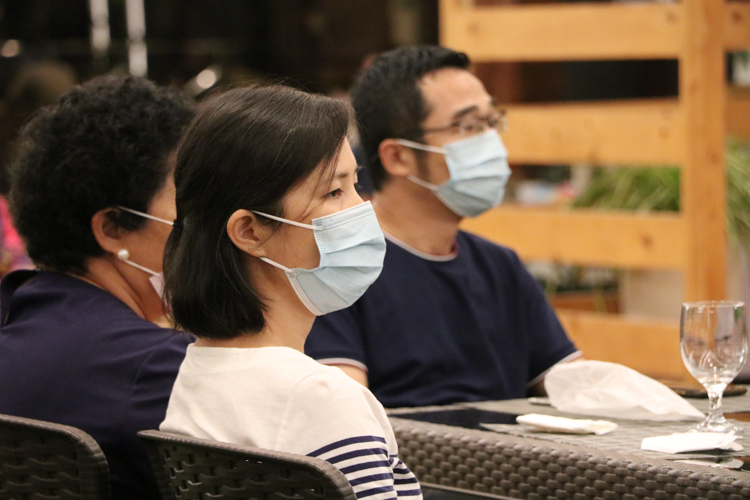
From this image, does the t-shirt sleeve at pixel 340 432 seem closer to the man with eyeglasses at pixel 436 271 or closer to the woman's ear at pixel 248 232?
the woman's ear at pixel 248 232

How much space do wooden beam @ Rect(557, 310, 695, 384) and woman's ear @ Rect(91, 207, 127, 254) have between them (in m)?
2.05

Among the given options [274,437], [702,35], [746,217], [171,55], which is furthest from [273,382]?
[171,55]

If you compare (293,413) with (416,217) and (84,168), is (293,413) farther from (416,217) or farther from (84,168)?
(416,217)

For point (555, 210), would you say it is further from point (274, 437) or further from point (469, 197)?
point (274, 437)

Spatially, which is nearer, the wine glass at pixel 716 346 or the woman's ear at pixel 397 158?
the wine glass at pixel 716 346

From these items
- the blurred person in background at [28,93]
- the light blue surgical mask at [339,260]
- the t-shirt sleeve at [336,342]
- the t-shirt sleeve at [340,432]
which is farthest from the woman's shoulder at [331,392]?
the blurred person in background at [28,93]

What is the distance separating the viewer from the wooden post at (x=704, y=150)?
2.98 metres

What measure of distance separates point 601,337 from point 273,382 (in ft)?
8.03

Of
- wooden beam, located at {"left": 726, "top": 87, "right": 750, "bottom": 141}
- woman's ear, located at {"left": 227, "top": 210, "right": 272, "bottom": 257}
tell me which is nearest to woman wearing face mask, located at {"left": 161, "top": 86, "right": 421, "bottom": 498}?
woman's ear, located at {"left": 227, "top": 210, "right": 272, "bottom": 257}

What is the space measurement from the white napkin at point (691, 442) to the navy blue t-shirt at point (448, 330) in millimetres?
637

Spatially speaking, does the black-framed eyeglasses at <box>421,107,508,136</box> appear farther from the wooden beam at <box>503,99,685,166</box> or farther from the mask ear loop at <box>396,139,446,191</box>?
the wooden beam at <box>503,99,685,166</box>

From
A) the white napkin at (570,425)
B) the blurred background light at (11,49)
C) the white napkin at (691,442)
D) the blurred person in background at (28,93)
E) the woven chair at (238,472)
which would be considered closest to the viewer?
the woven chair at (238,472)

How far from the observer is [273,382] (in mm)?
1106

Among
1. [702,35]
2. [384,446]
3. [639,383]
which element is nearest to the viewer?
[384,446]
